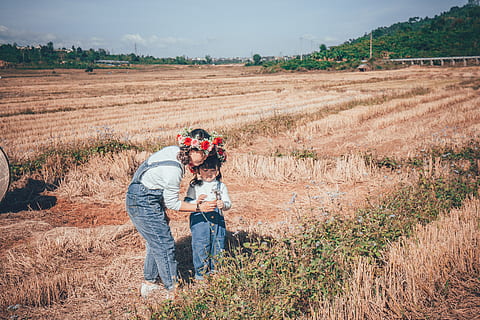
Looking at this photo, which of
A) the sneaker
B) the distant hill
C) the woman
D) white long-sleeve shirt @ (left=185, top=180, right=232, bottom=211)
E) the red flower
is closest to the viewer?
the red flower

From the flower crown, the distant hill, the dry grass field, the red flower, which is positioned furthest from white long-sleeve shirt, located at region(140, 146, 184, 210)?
the distant hill

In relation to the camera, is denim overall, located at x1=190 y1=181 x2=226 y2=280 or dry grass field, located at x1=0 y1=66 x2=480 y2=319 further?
denim overall, located at x1=190 y1=181 x2=226 y2=280

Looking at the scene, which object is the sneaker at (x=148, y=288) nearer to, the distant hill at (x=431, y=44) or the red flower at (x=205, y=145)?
the red flower at (x=205, y=145)

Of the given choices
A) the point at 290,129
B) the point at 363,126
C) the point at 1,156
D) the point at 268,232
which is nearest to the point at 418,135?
the point at 363,126

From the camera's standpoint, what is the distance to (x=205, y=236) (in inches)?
155

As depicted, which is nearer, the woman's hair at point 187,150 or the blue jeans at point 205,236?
the woman's hair at point 187,150

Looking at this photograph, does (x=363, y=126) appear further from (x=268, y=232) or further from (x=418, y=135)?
(x=268, y=232)

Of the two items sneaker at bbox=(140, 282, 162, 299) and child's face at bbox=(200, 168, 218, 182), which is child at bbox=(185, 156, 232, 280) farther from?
sneaker at bbox=(140, 282, 162, 299)

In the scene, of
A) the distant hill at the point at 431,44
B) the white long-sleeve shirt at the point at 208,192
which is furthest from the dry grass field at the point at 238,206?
the distant hill at the point at 431,44

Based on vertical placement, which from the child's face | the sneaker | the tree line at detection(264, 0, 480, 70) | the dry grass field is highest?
the tree line at detection(264, 0, 480, 70)

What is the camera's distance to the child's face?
12.6 ft

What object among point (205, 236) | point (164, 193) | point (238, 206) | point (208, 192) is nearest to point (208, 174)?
point (208, 192)

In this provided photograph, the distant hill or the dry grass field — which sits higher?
the distant hill

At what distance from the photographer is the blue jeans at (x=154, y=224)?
3746 mm
